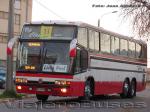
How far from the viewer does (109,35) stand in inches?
1080

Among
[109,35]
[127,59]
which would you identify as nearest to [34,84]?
[109,35]

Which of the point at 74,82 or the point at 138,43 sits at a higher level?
the point at 138,43

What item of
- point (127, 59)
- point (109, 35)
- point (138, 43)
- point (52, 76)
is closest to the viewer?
point (52, 76)

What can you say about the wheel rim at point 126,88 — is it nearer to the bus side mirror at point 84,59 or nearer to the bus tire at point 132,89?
the bus tire at point 132,89

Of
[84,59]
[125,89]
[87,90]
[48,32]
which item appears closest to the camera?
[48,32]

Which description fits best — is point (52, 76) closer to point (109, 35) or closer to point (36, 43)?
point (36, 43)

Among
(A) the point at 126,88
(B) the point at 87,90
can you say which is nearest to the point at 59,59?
(B) the point at 87,90

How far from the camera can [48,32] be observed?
23.1 meters

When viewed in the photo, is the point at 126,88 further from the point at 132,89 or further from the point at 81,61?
the point at 81,61

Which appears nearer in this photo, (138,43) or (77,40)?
(77,40)

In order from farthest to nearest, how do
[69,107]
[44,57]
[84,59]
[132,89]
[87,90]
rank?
[132,89], [87,90], [84,59], [44,57], [69,107]

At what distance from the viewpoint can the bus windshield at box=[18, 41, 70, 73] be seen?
22359 mm

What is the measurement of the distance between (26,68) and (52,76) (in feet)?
4.11

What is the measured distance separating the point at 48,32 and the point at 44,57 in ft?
3.72
